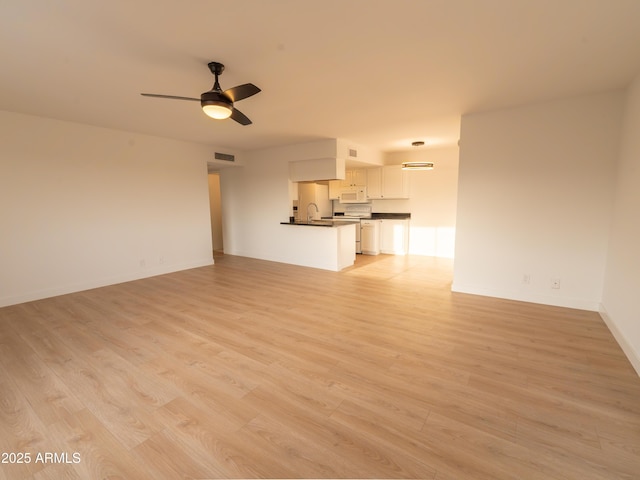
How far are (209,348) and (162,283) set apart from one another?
2801 millimetres

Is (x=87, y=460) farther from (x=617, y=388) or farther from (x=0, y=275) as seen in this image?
(x=0, y=275)

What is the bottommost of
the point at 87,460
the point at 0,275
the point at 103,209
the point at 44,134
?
the point at 87,460

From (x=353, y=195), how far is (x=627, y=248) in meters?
5.66

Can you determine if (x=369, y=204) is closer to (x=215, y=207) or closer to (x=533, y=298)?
(x=215, y=207)

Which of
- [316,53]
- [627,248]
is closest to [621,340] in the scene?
[627,248]

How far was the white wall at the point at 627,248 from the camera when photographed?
2572 mm

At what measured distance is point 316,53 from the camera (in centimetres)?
242

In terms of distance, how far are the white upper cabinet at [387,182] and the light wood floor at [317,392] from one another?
13.4ft

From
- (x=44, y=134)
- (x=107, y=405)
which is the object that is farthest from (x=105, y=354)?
(x=44, y=134)

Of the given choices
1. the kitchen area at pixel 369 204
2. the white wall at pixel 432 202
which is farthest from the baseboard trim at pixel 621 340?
the kitchen area at pixel 369 204

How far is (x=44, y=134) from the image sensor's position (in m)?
4.16

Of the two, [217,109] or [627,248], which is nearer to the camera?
[217,109]

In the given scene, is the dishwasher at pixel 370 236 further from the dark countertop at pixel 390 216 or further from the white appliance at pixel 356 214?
the dark countertop at pixel 390 216

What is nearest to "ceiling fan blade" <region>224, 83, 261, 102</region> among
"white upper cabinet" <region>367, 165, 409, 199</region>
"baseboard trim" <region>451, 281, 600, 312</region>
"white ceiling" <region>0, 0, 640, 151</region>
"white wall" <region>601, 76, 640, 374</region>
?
"white ceiling" <region>0, 0, 640, 151</region>
